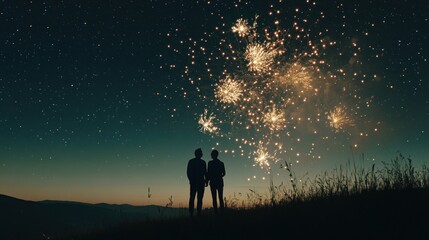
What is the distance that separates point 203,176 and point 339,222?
546cm

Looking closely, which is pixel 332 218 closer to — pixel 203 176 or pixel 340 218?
pixel 340 218

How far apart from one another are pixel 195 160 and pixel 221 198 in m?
1.32

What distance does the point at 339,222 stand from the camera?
416cm

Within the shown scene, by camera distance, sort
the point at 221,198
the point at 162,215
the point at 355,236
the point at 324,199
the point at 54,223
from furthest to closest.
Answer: the point at 54,223 < the point at 221,198 < the point at 162,215 < the point at 324,199 < the point at 355,236

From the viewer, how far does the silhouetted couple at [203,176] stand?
30.0 ft

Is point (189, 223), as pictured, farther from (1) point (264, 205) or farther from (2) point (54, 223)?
(2) point (54, 223)

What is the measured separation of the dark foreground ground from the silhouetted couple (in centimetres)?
334

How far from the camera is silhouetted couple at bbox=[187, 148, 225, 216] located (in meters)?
9.16

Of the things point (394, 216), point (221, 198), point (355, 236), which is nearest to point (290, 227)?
point (355, 236)

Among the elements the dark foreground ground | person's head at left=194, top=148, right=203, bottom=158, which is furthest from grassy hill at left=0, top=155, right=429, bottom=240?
person's head at left=194, top=148, right=203, bottom=158

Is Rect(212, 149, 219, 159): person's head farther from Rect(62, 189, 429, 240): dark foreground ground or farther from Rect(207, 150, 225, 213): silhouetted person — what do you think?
Rect(62, 189, 429, 240): dark foreground ground

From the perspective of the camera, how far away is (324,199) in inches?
231

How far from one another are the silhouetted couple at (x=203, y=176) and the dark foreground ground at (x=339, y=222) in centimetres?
334

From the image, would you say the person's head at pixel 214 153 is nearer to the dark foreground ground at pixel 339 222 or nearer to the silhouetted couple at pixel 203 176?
the silhouetted couple at pixel 203 176
